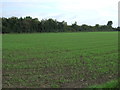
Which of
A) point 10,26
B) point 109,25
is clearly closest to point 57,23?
point 10,26

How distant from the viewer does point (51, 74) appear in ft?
24.9

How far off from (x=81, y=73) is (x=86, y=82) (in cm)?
137

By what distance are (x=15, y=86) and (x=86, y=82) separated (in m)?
2.55

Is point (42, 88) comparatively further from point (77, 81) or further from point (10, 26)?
point (10, 26)

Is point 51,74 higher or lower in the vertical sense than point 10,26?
lower

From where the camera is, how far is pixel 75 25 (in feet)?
288

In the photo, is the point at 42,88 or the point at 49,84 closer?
the point at 42,88

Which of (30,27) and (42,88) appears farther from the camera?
(30,27)

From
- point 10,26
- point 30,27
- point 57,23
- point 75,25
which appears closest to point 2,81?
point 10,26

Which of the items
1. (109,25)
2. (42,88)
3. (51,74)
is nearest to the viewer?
(42,88)

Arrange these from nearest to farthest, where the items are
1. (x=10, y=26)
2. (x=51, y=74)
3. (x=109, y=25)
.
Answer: (x=51, y=74) < (x=10, y=26) < (x=109, y=25)

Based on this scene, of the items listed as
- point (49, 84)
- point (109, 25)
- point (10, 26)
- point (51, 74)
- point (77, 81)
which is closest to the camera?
point (49, 84)

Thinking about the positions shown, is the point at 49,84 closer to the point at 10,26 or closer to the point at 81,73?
the point at 81,73

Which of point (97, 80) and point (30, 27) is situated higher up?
point (30, 27)
